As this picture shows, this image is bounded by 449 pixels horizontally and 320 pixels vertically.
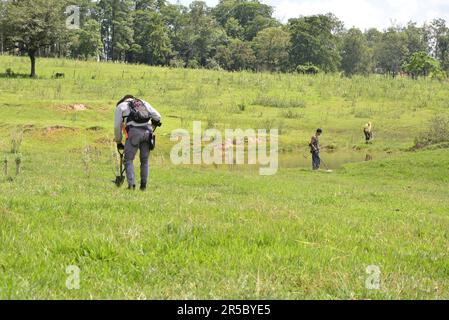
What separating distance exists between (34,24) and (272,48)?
67291 millimetres

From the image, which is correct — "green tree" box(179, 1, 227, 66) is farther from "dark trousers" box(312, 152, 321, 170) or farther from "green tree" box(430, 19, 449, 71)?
"dark trousers" box(312, 152, 321, 170)

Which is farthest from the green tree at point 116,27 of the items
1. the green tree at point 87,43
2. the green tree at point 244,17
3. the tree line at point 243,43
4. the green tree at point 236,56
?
the green tree at point 244,17

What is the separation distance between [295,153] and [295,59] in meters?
86.9

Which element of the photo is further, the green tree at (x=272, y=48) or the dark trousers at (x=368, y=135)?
the green tree at (x=272, y=48)

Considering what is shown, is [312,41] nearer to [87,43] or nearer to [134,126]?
[87,43]

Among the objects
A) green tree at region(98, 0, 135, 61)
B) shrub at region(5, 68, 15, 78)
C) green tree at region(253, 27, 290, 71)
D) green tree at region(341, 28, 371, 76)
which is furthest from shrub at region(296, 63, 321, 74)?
shrub at region(5, 68, 15, 78)

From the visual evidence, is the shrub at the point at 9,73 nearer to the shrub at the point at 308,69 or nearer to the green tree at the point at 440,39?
the shrub at the point at 308,69

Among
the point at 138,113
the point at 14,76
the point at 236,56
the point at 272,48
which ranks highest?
the point at 272,48

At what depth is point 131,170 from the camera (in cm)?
1204

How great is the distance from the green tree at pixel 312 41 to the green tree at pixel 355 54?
16577 millimetres

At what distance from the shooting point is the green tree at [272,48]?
114500 millimetres

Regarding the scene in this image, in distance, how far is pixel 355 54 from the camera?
136 meters

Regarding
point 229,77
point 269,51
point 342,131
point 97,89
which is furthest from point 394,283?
point 269,51

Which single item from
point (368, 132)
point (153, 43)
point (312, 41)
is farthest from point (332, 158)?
point (312, 41)
